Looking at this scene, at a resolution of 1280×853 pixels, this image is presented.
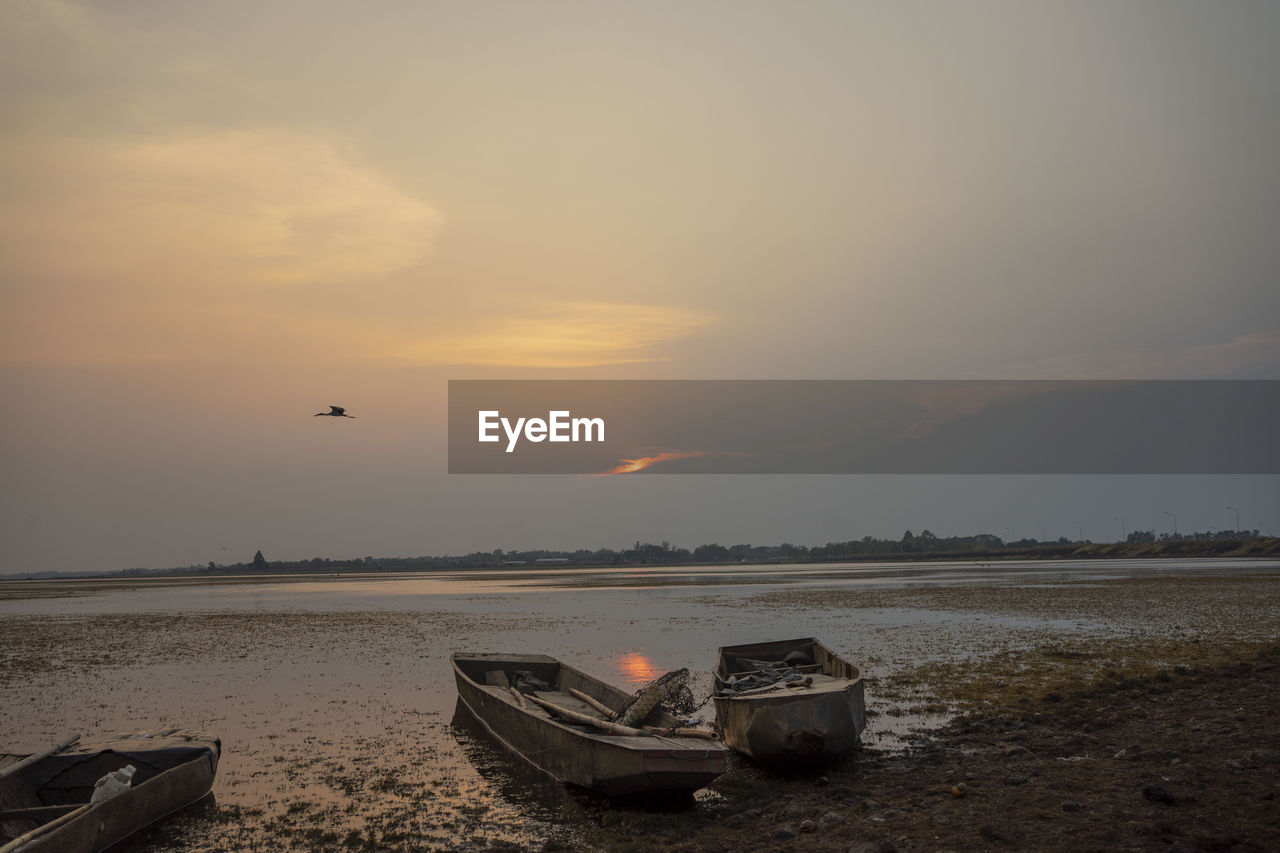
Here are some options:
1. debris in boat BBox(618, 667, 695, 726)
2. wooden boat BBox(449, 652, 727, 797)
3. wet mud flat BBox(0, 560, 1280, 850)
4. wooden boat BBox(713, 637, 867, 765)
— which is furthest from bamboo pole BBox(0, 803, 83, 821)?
wooden boat BBox(713, 637, 867, 765)

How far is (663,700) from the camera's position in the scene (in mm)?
13609

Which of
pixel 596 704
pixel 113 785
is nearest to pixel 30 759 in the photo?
pixel 113 785

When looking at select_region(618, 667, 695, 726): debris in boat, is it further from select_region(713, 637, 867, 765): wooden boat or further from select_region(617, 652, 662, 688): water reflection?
select_region(617, 652, 662, 688): water reflection

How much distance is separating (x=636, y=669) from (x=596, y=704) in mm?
8631

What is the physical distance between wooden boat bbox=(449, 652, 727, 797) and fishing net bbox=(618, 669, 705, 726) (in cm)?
24

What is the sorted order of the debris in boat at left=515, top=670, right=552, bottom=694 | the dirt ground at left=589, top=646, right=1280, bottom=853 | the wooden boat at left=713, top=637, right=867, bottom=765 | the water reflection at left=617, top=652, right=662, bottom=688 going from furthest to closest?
the water reflection at left=617, top=652, right=662, bottom=688 < the debris in boat at left=515, top=670, right=552, bottom=694 < the wooden boat at left=713, top=637, right=867, bottom=765 < the dirt ground at left=589, top=646, right=1280, bottom=853

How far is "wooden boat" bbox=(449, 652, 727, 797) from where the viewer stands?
10930 millimetres

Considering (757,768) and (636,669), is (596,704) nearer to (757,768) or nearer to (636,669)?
(757,768)

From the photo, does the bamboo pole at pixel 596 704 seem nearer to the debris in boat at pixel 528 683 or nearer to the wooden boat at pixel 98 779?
the debris in boat at pixel 528 683

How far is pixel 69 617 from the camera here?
5175 centimetres

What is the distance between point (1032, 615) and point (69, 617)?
51996 mm

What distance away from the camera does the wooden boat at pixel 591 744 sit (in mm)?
10930

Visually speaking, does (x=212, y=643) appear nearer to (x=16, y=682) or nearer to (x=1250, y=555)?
(x=16, y=682)

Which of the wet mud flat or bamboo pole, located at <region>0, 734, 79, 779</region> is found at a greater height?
bamboo pole, located at <region>0, 734, 79, 779</region>
